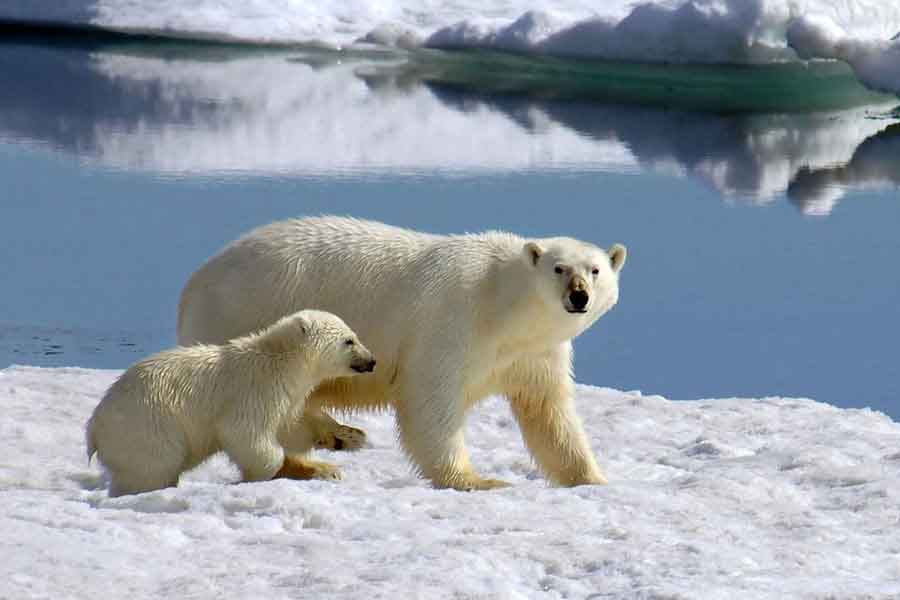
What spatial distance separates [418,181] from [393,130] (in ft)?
7.70

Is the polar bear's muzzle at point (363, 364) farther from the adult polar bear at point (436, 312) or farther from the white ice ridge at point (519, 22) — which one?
the white ice ridge at point (519, 22)

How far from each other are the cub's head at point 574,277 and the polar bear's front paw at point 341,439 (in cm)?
104

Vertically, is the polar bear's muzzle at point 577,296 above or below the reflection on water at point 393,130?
above

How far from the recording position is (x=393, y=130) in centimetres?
1692

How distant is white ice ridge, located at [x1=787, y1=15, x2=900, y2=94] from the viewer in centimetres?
1639

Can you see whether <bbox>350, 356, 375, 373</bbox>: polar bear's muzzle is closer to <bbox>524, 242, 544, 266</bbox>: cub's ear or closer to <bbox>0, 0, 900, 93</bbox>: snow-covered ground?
<bbox>524, 242, 544, 266</bbox>: cub's ear

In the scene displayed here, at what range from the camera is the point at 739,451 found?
7359 mm

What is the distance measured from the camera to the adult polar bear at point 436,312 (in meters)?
6.48

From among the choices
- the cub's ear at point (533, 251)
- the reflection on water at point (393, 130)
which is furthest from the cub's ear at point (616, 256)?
the reflection on water at point (393, 130)

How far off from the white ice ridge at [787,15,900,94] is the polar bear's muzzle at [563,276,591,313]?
1106 cm

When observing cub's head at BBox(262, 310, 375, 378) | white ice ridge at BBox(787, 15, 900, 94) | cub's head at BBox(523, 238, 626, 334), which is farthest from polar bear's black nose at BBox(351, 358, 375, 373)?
white ice ridge at BBox(787, 15, 900, 94)

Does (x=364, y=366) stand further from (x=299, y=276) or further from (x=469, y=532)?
(x=469, y=532)

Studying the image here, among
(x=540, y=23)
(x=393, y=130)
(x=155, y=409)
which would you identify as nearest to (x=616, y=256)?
(x=155, y=409)

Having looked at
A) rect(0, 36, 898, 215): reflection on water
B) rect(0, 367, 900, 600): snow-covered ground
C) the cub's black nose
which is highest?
the cub's black nose
